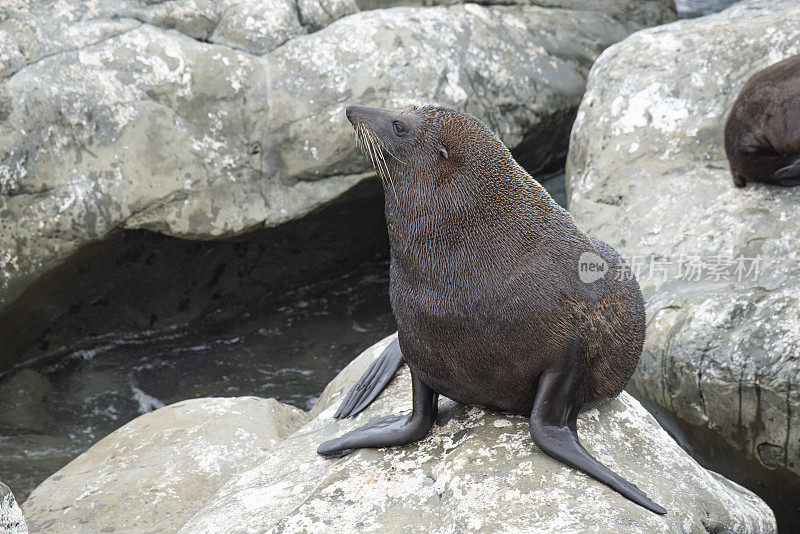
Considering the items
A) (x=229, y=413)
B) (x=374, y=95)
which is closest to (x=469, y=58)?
(x=374, y=95)

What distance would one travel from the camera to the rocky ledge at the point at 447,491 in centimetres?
312

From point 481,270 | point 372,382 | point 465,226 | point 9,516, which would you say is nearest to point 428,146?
point 465,226

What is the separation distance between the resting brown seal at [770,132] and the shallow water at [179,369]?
3.15 meters

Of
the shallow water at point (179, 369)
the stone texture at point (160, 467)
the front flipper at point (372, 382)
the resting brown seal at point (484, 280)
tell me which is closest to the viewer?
the resting brown seal at point (484, 280)

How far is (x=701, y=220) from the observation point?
19.1 feet

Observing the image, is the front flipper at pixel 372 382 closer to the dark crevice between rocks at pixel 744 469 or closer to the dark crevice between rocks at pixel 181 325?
the dark crevice between rocks at pixel 744 469

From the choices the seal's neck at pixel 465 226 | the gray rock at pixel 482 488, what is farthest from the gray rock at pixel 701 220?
the seal's neck at pixel 465 226

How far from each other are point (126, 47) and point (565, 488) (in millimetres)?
5302

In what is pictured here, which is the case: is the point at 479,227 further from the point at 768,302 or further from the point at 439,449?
the point at 768,302

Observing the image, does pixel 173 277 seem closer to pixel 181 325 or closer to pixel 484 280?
pixel 181 325

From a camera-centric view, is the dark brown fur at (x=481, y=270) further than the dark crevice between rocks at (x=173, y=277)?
No

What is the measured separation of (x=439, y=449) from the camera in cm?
353

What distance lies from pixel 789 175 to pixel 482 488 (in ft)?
12.0

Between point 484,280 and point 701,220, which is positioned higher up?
point 484,280
